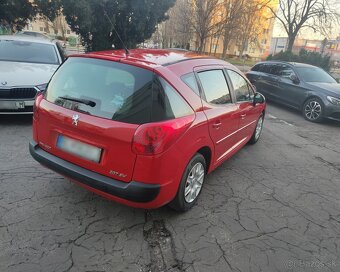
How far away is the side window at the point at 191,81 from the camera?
3220 mm

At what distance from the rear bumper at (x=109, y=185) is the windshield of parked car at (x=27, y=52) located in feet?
14.5

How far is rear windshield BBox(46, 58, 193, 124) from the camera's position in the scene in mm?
2758

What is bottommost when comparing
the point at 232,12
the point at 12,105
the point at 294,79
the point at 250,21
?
the point at 12,105

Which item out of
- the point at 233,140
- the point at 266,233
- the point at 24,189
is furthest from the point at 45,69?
the point at 266,233

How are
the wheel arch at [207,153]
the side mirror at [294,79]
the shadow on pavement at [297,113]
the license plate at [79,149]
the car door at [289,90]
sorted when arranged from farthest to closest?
1. the side mirror at [294,79]
2. the car door at [289,90]
3. the shadow on pavement at [297,113]
4. the wheel arch at [207,153]
5. the license plate at [79,149]

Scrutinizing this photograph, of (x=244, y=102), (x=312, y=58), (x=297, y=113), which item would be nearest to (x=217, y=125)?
(x=244, y=102)

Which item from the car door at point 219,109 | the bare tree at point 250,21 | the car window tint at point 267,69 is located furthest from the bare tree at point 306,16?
the car door at point 219,109

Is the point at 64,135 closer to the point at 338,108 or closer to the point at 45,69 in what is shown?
the point at 45,69

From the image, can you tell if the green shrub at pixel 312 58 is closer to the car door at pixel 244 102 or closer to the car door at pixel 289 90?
the car door at pixel 289 90

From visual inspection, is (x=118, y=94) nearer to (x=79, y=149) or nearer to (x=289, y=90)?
(x=79, y=149)

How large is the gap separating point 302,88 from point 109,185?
318 inches

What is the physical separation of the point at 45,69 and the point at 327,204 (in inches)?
221

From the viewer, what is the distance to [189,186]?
11.1 ft

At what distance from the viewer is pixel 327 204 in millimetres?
3955
